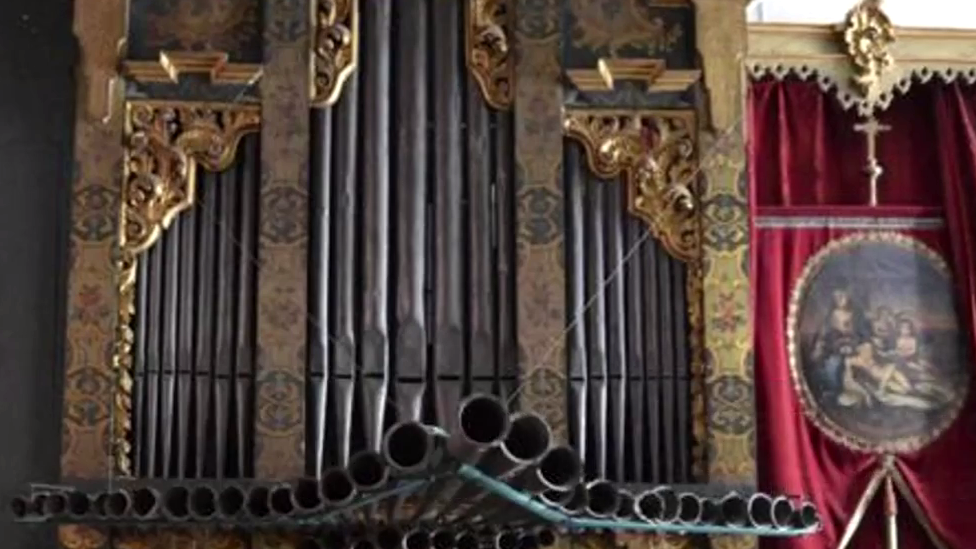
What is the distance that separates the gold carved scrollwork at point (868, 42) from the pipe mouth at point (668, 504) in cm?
181

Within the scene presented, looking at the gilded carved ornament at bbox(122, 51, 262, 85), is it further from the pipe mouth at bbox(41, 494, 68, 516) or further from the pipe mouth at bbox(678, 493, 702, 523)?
the pipe mouth at bbox(678, 493, 702, 523)

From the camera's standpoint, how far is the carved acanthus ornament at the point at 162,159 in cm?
555

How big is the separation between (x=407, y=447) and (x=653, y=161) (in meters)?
1.86

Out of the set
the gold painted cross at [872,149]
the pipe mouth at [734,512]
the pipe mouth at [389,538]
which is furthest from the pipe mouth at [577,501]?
the gold painted cross at [872,149]

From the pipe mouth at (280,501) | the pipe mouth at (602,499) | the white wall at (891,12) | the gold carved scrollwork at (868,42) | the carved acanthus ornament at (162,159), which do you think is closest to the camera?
the pipe mouth at (602,499)

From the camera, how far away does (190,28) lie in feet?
18.9

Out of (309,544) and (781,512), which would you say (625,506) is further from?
(309,544)

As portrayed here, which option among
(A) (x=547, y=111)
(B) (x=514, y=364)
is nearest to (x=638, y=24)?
(A) (x=547, y=111)

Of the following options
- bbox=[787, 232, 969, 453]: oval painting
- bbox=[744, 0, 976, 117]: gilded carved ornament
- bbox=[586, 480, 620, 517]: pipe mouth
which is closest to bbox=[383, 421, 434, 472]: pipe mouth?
bbox=[586, 480, 620, 517]: pipe mouth

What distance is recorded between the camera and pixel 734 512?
5.06m

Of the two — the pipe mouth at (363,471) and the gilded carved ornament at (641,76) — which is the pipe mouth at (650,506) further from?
the gilded carved ornament at (641,76)

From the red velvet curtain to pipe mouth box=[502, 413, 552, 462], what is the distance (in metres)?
1.91

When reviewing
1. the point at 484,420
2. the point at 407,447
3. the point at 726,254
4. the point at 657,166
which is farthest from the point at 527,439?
the point at 657,166

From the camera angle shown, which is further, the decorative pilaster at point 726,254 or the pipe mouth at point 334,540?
the decorative pilaster at point 726,254
